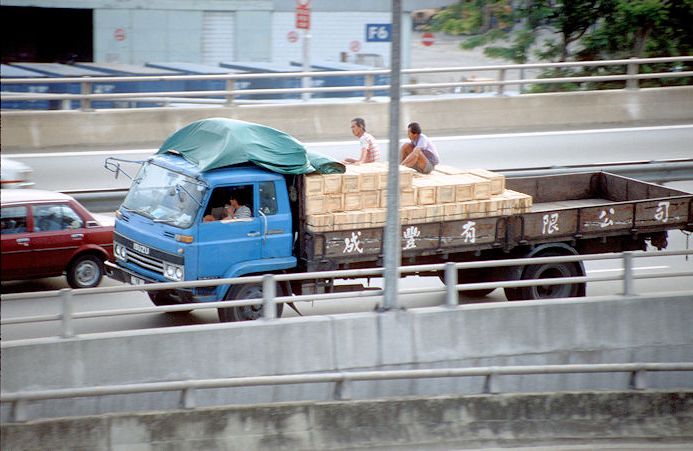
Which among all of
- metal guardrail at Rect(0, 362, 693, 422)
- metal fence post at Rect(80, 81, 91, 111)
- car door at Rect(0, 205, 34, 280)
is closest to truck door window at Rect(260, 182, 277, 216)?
metal guardrail at Rect(0, 362, 693, 422)

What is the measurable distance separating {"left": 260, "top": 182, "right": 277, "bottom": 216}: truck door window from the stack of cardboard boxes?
1.37ft

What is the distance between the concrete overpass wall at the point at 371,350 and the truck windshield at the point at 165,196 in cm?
182

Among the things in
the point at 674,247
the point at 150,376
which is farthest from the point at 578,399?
the point at 674,247

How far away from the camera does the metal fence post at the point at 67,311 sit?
35.9 feet

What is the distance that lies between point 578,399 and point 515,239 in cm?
310

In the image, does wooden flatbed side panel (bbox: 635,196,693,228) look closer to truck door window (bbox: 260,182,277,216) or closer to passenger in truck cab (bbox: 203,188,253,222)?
truck door window (bbox: 260,182,277,216)

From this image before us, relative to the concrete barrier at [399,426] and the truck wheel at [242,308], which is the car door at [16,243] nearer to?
the truck wheel at [242,308]

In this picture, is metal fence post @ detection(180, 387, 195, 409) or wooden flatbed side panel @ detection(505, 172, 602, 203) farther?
wooden flatbed side panel @ detection(505, 172, 602, 203)

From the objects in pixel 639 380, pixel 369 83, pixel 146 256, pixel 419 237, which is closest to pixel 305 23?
pixel 369 83

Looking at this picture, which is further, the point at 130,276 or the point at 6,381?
the point at 130,276

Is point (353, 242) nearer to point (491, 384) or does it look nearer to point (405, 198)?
point (405, 198)

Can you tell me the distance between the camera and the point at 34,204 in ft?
47.8

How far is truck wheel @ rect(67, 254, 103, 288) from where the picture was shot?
14742 mm

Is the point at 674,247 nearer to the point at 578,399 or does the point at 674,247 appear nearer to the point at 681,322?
the point at 681,322
